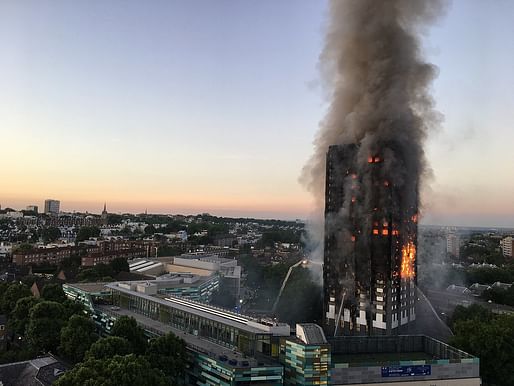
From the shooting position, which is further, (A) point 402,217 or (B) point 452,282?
(B) point 452,282

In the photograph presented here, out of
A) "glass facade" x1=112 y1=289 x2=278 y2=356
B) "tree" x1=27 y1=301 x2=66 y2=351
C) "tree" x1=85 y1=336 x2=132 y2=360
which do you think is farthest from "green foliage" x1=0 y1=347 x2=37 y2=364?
"tree" x1=85 y1=336 x2=132 y2=360

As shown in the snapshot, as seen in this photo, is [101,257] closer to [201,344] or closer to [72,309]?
[72,309]

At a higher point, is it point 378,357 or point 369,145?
point 369,145

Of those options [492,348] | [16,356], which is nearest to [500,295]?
[492,348]

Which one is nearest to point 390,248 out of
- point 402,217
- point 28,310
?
point 402,217

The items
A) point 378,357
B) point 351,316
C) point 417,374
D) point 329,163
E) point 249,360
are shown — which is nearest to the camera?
point 249,360

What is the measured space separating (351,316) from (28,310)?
2910cm

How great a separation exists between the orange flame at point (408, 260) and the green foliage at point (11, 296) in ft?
123

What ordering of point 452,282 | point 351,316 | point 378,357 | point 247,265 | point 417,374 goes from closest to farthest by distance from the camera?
point 417,374 < point 378,357 < point 351,316 < point 452,282 < point 247,265

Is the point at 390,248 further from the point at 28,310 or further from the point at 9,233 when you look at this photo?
the point at 9,233

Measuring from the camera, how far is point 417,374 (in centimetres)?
2912

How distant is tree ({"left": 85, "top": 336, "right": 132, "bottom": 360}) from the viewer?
28453mm

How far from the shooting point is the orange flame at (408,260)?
44869mm

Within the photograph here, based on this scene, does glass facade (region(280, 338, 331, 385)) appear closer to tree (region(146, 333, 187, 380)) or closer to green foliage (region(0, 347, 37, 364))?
tree (region(146, 333, 187, 380))
